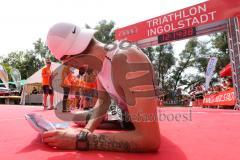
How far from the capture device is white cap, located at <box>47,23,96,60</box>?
4.58 ft

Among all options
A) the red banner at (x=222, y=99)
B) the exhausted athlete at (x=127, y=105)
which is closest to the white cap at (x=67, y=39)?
the exhausted athlete at (x=127, y=105)

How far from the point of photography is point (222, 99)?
31.3 feet

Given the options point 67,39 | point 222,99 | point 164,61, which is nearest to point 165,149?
point 67,39

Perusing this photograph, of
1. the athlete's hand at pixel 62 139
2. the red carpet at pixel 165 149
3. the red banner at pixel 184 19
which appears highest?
the red banner at pixel 184 19

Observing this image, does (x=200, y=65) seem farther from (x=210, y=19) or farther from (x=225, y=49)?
(x=210, y=19)

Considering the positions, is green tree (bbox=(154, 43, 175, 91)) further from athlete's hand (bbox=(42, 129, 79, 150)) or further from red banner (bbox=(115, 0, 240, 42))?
athlete's hand (bbox=(42, 129, 79, 150))

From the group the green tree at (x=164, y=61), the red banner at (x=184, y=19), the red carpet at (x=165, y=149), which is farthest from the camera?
the green tree at (x=164, y=61)

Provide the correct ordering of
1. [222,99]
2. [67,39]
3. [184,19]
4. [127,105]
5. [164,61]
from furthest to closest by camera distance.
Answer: [164,61], [222,99], [184,19], [67,39], [127,105]

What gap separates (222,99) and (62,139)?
9361mm

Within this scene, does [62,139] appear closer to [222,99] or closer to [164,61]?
[222,99]

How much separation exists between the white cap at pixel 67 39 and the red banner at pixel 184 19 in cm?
737

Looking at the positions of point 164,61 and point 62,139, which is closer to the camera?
point 62,139

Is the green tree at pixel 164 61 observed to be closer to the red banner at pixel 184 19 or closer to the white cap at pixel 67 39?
the red banner at pixel 184 19

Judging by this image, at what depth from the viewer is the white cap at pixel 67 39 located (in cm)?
140
